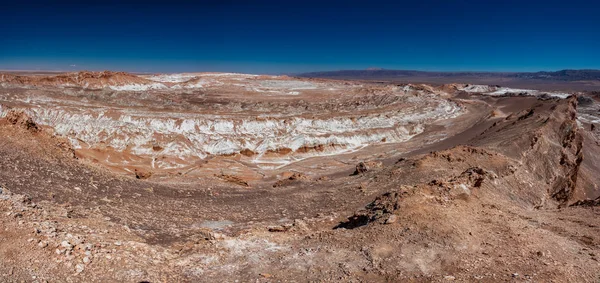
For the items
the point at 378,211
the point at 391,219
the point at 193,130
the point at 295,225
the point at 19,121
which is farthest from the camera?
the point at 193,130

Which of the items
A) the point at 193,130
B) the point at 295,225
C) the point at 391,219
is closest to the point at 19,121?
the point at 295,225

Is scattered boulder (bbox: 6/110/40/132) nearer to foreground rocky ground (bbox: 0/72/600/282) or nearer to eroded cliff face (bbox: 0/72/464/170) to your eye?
foreground rocky ground (bbox: 0/72/600/282)

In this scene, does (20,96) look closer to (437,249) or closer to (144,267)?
(144,267)

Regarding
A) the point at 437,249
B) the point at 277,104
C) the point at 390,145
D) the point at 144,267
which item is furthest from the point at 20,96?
the point at 437,249

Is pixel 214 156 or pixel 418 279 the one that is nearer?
pixel 418 279

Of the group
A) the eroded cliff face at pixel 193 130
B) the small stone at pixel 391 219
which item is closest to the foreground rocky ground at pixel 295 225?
the small stone at pixel 391 219

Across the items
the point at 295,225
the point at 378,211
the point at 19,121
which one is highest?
the point at 19,121

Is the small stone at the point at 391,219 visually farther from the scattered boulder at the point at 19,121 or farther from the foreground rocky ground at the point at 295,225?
the scattered boulder at the point at 19,121

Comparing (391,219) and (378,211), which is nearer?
(391,219)

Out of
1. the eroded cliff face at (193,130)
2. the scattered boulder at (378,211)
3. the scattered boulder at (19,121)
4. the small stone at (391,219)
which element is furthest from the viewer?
the eroded cliff face at (193,130)

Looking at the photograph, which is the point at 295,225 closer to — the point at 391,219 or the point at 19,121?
the point at 391,219

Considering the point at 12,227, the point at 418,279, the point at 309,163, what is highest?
the point at 12,227
